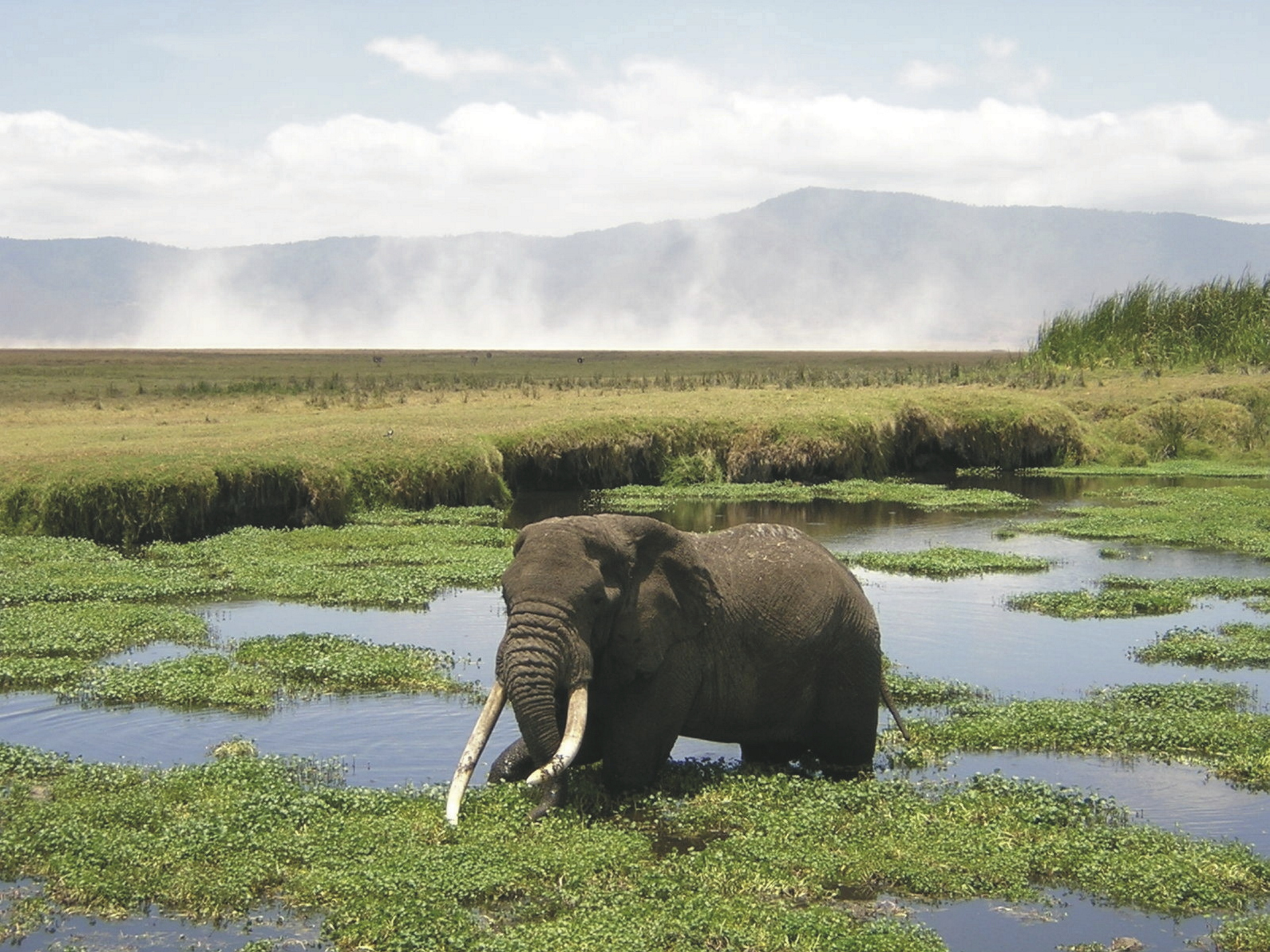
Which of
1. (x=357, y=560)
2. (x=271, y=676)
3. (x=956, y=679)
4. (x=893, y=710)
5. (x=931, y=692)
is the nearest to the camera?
(x=893, y=710)

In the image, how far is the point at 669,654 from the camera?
13359mm

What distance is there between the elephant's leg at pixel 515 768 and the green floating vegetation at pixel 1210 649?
10.0 metres

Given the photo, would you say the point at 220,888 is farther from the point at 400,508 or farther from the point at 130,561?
the point at 400,508

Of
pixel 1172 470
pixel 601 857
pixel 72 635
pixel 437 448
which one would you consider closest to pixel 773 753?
pixel 601 857

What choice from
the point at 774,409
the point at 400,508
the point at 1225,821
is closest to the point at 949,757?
the point at 1225,821

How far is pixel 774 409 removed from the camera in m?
46.4

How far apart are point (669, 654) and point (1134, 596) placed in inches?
519

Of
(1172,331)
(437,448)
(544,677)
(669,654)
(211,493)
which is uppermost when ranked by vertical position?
(1172,331)

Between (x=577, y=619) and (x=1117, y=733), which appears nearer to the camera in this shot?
(x=577, y=619)

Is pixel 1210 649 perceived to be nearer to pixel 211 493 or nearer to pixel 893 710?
pixel 893 710

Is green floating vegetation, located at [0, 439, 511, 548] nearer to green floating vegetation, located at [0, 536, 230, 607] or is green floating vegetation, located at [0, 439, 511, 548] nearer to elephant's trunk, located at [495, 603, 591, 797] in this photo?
green floating vegetation, located at [0, 536, 230, 607]

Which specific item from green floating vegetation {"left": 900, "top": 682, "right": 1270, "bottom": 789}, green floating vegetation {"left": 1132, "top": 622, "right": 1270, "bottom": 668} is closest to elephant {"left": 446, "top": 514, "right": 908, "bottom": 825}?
green floating vegetation {"left": 900, "top": 682, "right": 1270, "bottom": 789}

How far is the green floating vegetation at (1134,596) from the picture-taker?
2334 cm

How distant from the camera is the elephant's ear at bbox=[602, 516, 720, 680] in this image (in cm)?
1307
